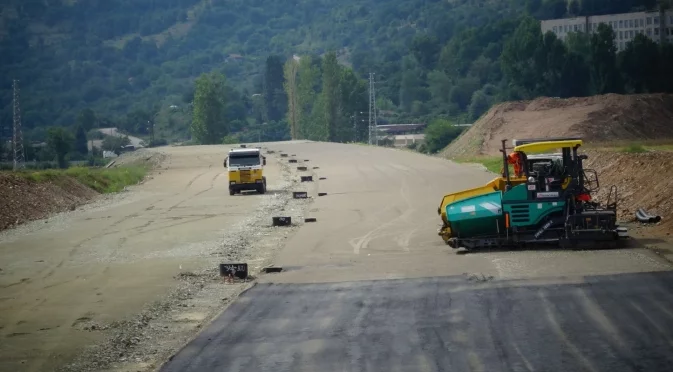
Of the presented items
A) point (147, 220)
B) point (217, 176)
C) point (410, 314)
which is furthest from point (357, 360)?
point (217, 176)

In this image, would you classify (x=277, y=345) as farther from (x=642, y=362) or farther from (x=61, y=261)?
(x=61, y=261)

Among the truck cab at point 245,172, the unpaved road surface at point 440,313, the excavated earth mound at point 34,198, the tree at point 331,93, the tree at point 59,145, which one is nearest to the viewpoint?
the unpaved road surface at point 440,313

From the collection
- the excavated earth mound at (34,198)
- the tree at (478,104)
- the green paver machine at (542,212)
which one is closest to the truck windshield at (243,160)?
the excavated earth mound at (34,198)

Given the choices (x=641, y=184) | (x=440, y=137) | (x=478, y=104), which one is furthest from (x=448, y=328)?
(x=478, y=104)

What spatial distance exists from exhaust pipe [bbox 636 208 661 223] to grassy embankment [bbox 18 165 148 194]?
34961mm

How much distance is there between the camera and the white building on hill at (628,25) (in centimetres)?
11644

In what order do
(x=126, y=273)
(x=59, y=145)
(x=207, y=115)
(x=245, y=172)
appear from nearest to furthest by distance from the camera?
(x=126, y=273), (x=245, y=172), (x=59, y=145), (x=207, y=115)

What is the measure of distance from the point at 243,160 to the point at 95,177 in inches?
600

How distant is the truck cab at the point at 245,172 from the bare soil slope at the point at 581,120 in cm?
3613

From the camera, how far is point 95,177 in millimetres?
70625

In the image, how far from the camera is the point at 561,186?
1174 inches

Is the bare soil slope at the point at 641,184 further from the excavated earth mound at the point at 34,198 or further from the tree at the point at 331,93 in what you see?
the tree at the point at 331,93

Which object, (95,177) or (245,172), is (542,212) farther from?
(95,177)

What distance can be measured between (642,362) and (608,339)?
1.65 metres
